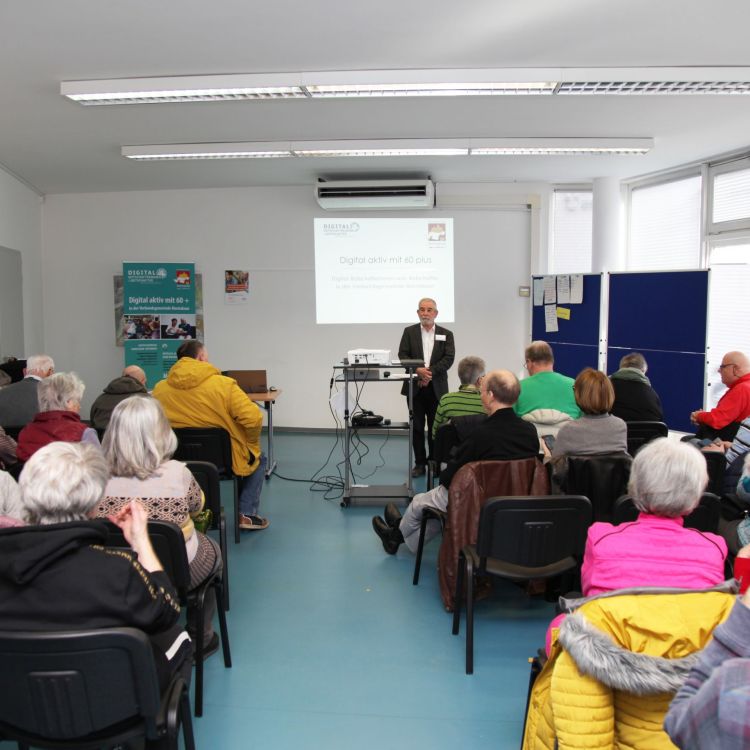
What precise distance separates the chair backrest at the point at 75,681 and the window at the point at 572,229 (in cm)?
684

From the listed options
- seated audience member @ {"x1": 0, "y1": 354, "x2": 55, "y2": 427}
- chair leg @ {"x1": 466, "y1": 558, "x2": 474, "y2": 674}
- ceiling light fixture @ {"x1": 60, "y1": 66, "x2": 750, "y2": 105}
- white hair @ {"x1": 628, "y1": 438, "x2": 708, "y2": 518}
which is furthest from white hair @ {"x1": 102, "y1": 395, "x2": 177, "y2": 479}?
ceiling light fixture @ {"x1": 60, "y1": 66, "x2": 750, "y2": 105}

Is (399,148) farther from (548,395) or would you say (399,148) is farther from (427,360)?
(548,395)

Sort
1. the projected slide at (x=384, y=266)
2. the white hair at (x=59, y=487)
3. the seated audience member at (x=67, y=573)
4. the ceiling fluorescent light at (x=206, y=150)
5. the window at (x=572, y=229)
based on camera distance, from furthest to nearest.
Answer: the window at (x=572, y=229), the projected slide at (x=384, y=266), the ceiling fluorescent light at (x=206, y=150), the white hair at (x=59, y=487), the seated audience member at (x=67, y=573)

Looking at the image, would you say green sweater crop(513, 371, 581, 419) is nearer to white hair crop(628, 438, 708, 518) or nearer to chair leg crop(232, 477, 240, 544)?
chair leg crop(232, 477, 240, 544)

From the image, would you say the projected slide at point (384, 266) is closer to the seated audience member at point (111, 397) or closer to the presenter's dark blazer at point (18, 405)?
the seated audience member at point (111, 397)

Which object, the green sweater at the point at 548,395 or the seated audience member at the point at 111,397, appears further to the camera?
the seated audience member at the point at 111,397

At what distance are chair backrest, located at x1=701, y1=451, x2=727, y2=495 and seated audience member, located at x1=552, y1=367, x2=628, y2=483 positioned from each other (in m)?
0.50

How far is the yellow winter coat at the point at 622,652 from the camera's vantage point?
4.31 feet

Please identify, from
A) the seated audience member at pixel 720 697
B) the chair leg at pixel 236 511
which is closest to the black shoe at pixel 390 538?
the chair leg at pixel 236 511

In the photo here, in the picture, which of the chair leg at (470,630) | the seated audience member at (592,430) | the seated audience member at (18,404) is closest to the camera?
the chair leg at (470,630)

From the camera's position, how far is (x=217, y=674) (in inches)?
105

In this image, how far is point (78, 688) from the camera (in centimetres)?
145

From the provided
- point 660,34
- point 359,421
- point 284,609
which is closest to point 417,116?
point 660,34

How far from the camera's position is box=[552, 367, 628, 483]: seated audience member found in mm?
3121
